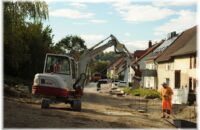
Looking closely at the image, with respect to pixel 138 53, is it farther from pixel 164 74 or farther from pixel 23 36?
pixel 23 36

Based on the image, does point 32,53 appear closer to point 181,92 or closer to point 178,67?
point 178,67

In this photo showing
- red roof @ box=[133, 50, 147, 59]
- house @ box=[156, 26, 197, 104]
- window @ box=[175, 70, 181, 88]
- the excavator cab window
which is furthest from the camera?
red roof @ box=[133, 50, 147, 59]

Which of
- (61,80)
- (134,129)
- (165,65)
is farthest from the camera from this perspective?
(165,65)

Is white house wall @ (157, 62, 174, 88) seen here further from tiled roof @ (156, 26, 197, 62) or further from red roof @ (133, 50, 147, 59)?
red roof @ (133, 50, 147, 59)

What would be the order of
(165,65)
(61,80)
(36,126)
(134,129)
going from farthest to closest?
(165,65) → (61,80) → (134,129) → (36,126)

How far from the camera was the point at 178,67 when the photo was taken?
39688 millimetres

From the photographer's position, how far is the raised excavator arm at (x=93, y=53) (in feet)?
69.5

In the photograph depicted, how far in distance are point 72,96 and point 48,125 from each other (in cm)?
686

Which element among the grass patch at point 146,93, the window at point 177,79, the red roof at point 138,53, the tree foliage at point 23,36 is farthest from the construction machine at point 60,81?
the red roof at point 138,53

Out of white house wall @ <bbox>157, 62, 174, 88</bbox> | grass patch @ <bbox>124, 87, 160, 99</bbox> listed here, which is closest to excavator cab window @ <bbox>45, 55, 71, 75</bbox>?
grass patch @ <bbox>124, 87, 160, 99</bbox>

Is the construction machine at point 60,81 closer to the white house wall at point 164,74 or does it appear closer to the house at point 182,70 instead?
the house at point 182,70

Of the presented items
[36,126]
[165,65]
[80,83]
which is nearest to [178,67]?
[165,65]

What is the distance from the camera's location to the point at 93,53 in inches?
920

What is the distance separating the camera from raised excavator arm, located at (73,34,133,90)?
21172 millimetres
